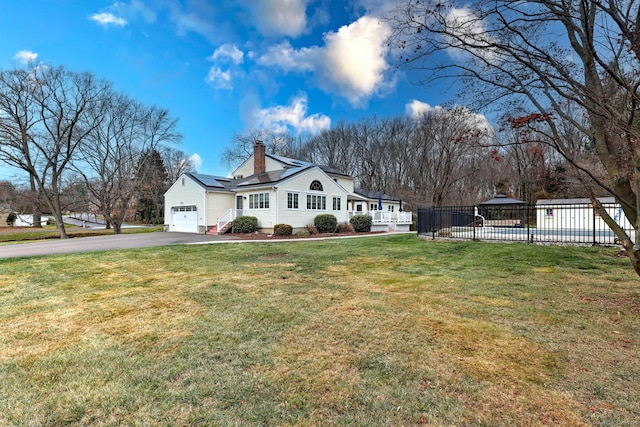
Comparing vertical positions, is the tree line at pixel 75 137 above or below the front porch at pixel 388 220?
above

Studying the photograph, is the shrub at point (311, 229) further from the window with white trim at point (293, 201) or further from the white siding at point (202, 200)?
the white siding at point (202, 200)

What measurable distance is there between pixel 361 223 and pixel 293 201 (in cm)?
627

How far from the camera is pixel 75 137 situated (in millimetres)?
24562

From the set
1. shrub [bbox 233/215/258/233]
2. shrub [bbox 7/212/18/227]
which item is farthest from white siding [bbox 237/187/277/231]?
shrub [bbox 7/212/18/227]

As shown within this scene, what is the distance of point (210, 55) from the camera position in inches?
690

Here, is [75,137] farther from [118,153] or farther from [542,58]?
[542,58]

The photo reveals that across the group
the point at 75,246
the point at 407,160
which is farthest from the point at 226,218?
the point at 407,160

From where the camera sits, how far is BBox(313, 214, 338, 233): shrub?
21797 mm

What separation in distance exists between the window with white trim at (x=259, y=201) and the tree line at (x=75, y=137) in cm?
1277

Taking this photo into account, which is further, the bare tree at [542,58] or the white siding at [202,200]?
the white siding at [202,200]

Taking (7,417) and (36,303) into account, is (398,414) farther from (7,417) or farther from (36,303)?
(36,303)

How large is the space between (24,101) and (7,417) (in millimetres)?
29533

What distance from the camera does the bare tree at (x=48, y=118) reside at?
848 inches

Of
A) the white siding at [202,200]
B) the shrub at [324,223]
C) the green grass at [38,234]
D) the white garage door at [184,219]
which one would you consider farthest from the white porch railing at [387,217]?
the green grass at [38,234]
